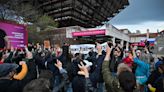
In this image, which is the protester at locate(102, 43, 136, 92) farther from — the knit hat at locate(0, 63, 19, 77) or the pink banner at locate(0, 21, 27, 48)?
the pink banner at locate(0, 21, 27, 48)

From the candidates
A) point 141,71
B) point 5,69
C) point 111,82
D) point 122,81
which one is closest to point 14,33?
point 141,71

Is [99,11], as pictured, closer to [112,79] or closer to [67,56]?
[67,56]

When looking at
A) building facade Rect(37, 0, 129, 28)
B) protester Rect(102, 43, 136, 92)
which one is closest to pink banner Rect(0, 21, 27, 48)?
protester Rect(102, 43, 136, 92)

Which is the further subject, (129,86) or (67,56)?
(67,56)

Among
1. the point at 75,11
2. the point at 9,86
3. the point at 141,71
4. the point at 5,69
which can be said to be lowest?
the point at 141,71

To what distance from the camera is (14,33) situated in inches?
522

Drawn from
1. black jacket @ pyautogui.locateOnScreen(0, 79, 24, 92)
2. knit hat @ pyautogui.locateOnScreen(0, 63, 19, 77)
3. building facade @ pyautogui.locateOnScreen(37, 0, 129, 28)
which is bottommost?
black jacket @ pyautogui.locateOnScreen(0, 79, 24, 92)

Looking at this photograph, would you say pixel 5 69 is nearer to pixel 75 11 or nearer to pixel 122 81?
pixel 122 81

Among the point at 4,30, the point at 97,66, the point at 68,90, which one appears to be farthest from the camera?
the point at 4,30

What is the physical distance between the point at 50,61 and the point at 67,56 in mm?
598

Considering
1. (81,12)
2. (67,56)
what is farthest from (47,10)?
(67,56)

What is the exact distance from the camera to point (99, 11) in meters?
79.4

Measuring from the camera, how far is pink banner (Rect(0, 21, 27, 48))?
12703 mm

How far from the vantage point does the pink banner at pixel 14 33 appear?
12.7 metres
